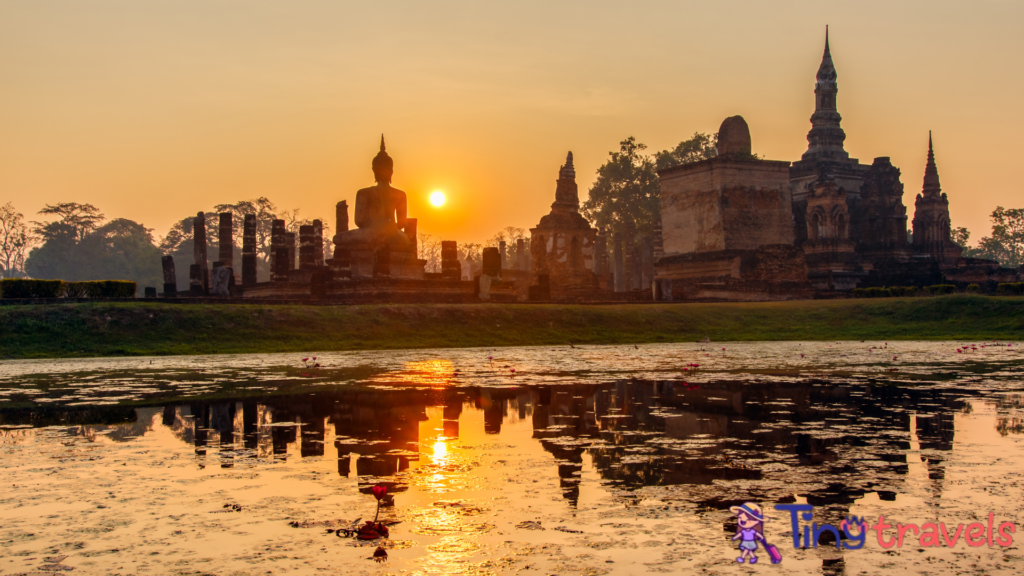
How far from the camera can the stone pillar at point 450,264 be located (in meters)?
34.2

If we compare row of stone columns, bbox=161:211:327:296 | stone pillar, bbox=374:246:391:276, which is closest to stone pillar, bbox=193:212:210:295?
row of stone columns, bbox=161:211:327:296

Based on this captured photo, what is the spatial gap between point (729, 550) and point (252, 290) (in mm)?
34059

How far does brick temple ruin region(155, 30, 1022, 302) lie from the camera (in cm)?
3409

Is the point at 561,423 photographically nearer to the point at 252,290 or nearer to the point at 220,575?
the point at 220,575

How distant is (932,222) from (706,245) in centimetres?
1520

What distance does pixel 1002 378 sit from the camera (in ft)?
41.7

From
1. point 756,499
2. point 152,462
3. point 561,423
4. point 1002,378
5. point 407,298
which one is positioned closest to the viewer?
point 756,499

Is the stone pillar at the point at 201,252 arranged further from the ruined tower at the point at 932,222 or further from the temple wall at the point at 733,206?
the ruined tower at the point at 932,222

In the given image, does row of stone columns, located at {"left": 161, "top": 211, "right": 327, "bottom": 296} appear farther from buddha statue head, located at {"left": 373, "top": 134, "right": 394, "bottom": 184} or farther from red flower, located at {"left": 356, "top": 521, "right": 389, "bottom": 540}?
red flower, located at {"left": 356, "top": 521, "right": 389, "bottom": 540}

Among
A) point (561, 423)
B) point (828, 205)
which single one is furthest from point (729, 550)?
point (828, 205)

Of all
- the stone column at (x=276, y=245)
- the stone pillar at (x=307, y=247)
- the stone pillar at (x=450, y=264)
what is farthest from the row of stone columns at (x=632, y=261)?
the stone column at (x=276, y=245)

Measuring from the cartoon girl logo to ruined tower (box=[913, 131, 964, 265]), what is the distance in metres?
50.0

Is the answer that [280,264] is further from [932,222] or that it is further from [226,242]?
[932,222]

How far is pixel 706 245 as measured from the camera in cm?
4522
